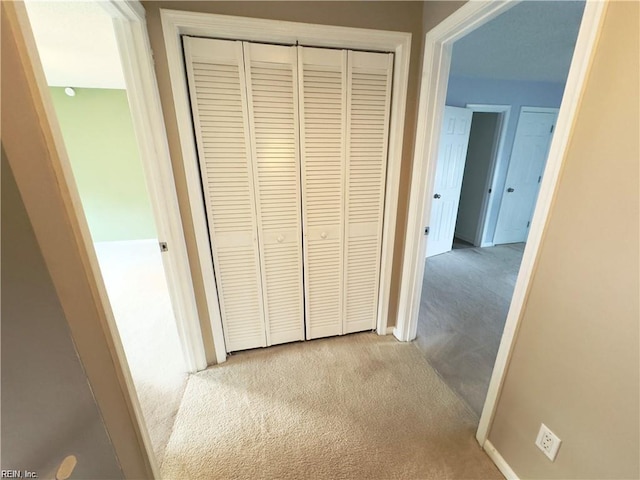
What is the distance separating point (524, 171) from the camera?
12.8 ft

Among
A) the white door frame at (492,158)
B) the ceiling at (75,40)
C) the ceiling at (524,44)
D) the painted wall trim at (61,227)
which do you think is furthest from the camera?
the white door frame at (492,158)

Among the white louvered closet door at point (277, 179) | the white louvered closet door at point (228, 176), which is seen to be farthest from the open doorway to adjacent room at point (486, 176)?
the white louvered closet door at point (228, 176)

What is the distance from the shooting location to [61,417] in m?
0.57

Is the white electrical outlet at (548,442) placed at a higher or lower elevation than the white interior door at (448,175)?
lower

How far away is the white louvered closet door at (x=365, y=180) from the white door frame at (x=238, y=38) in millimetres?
58

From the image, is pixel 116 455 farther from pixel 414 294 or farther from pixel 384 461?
pixel 414 294

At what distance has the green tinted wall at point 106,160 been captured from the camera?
357cm

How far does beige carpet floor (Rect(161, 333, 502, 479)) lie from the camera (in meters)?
1.26

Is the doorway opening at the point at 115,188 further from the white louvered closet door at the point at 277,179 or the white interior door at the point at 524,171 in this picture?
the white interior door at the point at 524,171

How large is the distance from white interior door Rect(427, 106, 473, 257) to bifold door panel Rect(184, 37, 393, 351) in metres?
1.85

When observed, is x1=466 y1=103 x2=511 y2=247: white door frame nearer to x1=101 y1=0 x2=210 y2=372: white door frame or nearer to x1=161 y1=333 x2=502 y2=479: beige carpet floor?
x1=161 y1=333 x2=502 y2=479: beige carpet floor

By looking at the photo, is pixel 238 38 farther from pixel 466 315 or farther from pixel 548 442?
pixel 466 315

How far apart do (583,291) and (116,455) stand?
1543 millimetres

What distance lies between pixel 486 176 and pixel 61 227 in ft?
14.8
